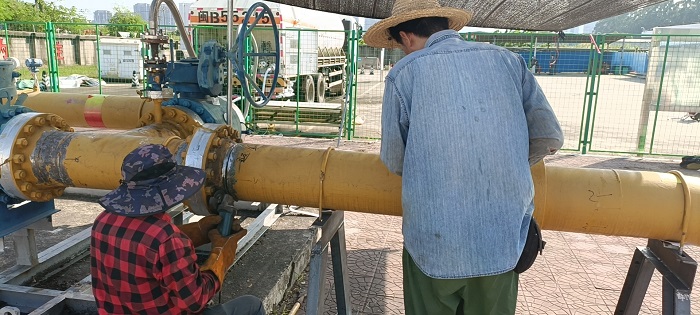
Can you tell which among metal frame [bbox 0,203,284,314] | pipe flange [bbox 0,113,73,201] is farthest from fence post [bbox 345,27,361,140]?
pipe flange [bbox 0,113,73,201]

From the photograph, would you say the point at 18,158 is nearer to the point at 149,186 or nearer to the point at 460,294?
the point at 149,186

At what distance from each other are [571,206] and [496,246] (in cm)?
59

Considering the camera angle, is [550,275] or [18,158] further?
[550,275]

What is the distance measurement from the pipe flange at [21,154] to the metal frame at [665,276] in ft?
9.68

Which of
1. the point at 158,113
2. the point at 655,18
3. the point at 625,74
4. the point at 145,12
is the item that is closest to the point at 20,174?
the point at 158,113

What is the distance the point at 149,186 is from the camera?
1923 mm

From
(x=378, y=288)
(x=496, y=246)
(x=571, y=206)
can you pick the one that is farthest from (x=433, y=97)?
(x=378, y=288)

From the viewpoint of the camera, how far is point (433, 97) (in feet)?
5.83

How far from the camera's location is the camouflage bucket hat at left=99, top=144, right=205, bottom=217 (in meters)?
1.85

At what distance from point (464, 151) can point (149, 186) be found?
1134mm

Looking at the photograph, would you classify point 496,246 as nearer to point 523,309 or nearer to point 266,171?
point 266,171

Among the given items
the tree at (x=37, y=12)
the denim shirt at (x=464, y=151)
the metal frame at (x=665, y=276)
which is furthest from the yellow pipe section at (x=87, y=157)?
the tree at (x=37, y=12)

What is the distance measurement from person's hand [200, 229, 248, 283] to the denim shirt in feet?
2.91

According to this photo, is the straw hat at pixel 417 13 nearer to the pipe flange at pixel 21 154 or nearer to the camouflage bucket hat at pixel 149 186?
the camouflage bucket hat at pixel 149 186
